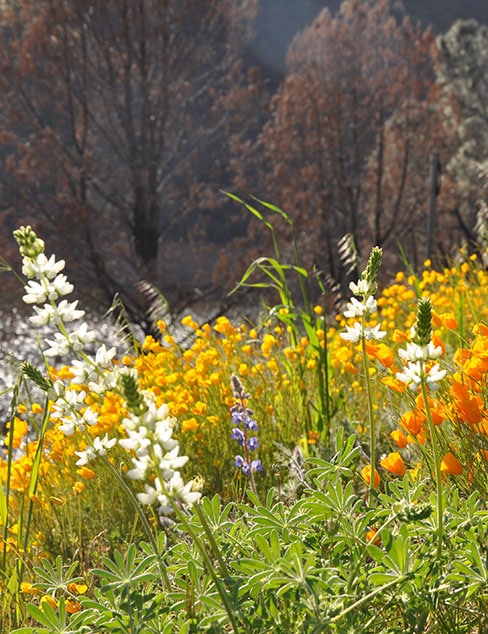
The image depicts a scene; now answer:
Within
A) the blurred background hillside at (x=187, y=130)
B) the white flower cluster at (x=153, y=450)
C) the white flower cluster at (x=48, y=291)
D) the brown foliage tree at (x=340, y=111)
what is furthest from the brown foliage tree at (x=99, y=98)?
the white flower cluster at (x=153, y=450)

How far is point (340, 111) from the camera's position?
36.5 ft

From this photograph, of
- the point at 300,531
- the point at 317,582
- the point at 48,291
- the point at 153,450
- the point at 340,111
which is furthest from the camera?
the point at 340,111

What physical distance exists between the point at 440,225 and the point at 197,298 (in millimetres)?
9279

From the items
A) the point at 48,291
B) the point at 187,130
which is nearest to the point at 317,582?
the point at 48,291

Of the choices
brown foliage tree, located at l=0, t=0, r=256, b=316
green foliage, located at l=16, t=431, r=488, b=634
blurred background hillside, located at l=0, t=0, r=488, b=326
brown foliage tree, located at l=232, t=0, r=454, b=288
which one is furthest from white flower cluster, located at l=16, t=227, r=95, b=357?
brown foliage tree, located at l=232, t=0, r=454, b=288

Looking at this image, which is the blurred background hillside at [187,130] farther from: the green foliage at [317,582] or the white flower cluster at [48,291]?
the green foliage at [317,582]

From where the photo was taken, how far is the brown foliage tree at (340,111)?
11078 millimetres

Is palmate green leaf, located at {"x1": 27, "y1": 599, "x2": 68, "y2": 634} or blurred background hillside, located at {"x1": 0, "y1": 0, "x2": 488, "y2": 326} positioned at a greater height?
blurred background hillside, located at {"x1": 0, "y1": 0, "x2": 488, "y2": 326}

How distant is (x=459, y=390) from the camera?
156 cm

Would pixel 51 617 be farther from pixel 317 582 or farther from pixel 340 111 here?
pixel 340 111

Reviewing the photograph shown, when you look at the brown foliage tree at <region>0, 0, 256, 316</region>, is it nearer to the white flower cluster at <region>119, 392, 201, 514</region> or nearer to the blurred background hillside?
the blurred background hillside

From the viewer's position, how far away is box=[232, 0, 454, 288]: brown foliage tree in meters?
11.1

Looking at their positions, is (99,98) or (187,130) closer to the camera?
(99,98)

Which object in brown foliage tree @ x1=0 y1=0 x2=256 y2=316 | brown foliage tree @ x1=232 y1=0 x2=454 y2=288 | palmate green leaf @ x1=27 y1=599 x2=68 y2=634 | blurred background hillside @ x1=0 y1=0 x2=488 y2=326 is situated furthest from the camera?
brown foliage tree @ x1=232 y1=0 x2=454 y2=288
